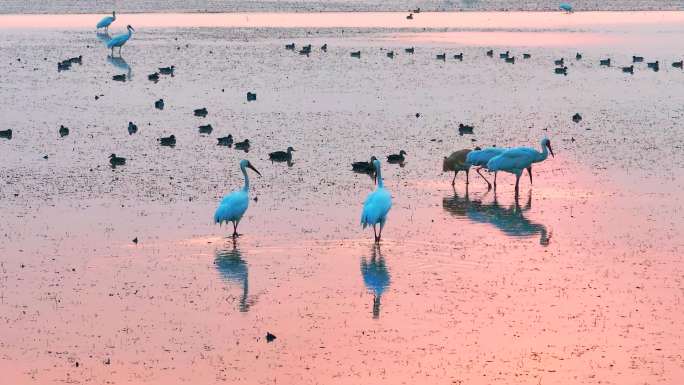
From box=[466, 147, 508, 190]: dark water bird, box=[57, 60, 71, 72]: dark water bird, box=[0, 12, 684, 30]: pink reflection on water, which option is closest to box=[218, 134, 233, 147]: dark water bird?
box=[466, 147, 508, 190]: dark water bird

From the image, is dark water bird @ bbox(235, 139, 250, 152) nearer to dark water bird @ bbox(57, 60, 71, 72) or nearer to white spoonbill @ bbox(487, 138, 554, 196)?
white spoonbill @ bbox(487, 138, 554, 196)

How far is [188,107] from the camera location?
39656 millimetres

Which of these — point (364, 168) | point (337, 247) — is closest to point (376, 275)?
point (337, 247)

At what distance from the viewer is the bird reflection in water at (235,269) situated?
17.6 metres

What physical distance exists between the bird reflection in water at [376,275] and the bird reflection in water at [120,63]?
31.0m

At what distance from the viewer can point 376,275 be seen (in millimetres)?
18719

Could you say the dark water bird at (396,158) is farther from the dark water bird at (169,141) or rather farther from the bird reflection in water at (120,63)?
the bird reflection in water at (120,63)

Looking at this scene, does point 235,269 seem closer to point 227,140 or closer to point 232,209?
point 232,209

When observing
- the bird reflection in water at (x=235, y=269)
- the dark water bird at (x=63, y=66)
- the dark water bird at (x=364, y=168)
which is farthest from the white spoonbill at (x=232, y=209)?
the dark water bird at (x=63, y=66)

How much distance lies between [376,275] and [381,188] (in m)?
2.96

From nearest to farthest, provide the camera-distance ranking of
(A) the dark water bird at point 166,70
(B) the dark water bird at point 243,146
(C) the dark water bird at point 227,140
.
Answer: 1. (B) the dark water bird at point 243,146
2. (C) the dark water bird at point 227,140
3. (A) the dark water bird at point 166,70

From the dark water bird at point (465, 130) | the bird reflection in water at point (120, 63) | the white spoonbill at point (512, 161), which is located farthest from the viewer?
the bird reflection in water at point (120, 63)

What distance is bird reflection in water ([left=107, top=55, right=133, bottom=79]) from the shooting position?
5091cm

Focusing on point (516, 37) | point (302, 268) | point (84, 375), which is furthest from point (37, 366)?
point (516, 37)
